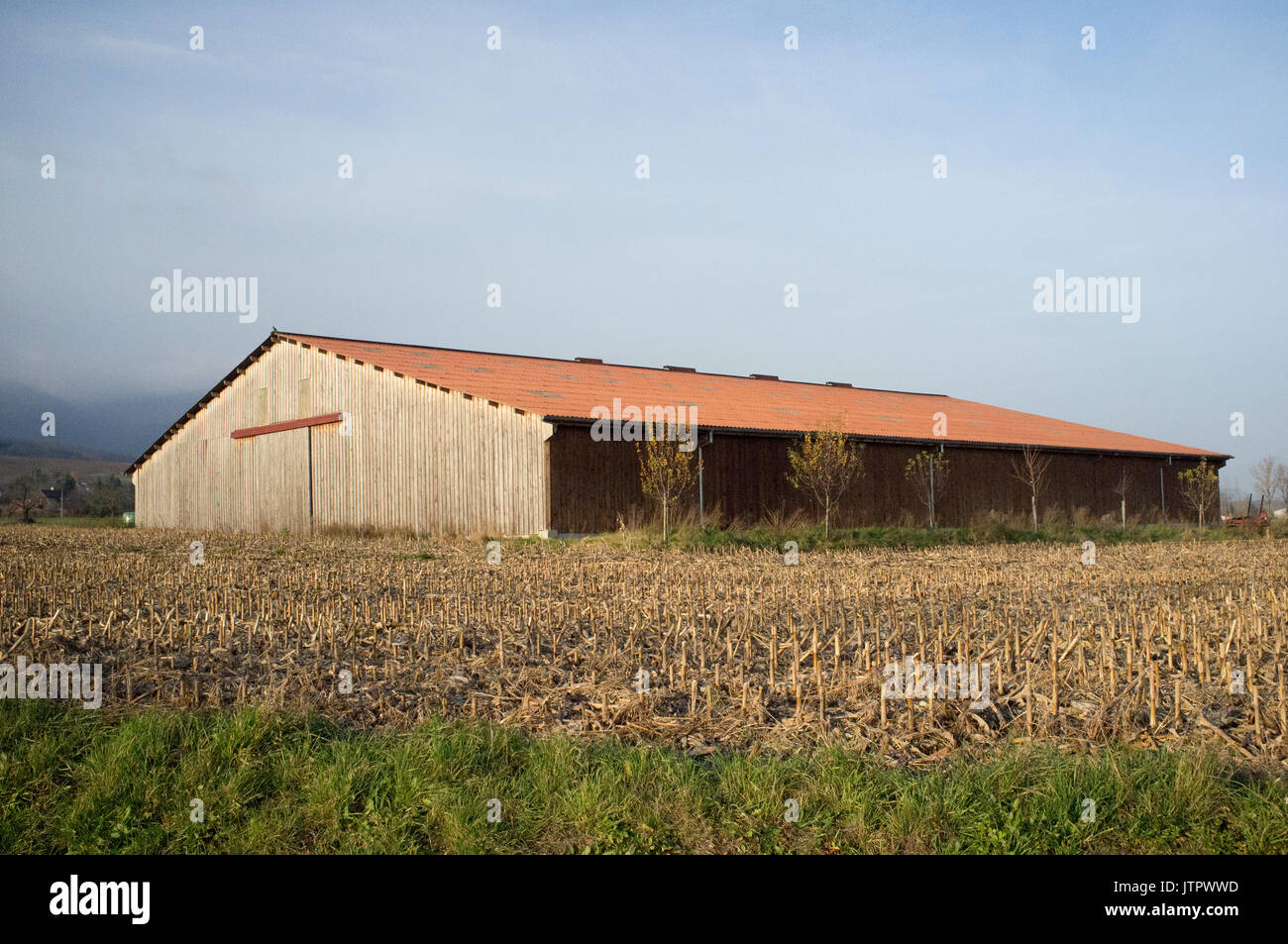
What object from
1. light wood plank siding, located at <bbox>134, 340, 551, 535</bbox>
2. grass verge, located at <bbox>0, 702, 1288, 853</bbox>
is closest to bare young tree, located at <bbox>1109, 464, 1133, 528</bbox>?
light wood plank siding, located at <bbox>134, 340, 551, 535</bbox>

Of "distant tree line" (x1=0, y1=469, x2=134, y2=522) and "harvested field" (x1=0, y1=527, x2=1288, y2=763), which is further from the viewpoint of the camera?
"distant tree line" (x1=0, y1=469, x2=134, y2=522)

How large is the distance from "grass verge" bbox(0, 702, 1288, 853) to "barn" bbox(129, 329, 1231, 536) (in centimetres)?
1795

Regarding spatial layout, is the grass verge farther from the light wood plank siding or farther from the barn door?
the barn door

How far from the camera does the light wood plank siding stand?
25.6 meters

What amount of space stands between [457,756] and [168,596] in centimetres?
765

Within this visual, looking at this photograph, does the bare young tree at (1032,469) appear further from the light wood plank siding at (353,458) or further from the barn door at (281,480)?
the barn door at (281,480)

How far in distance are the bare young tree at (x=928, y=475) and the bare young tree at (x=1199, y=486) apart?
11.9 m

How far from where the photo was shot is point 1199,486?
1565 inches

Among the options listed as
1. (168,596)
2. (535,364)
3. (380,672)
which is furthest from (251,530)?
(380,672)

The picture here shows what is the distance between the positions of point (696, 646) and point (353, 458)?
75.3ft
